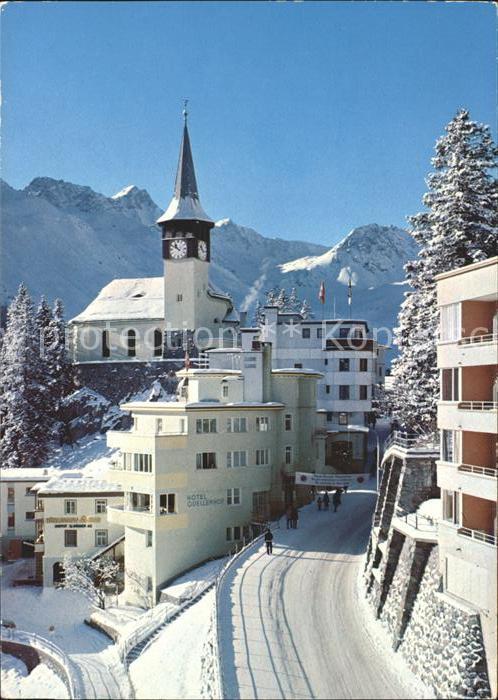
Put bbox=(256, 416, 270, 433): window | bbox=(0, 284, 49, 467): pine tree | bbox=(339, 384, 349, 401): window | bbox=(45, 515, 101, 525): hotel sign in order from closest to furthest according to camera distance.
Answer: bbox=(256, 416, 270, 433): window
bbox=(45, 515, 101, 525): hotel sign
bbox=(339, 384, 349, 401): window
bbox=(0, 284, 49, 467): pine tree

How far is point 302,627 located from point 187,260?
5806cm

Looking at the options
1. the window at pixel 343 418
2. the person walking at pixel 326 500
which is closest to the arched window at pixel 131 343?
the window at pixel 343 418

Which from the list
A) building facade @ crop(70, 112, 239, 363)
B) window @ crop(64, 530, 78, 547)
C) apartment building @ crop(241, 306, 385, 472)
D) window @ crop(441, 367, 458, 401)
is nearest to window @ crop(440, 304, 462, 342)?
window @ crop(441, 367, 458, 401)

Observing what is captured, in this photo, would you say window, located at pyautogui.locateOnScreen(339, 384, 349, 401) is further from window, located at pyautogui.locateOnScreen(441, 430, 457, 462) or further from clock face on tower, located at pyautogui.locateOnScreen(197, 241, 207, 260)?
window, located at pyautogui.locateOnScreen(441, 430, 457, 462)

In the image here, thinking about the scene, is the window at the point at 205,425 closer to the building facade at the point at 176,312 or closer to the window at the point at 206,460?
the window at the point at 206,460

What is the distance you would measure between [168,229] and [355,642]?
62.4m

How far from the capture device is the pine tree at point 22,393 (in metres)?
63.0

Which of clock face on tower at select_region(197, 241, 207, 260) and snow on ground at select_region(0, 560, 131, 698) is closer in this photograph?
snow on ground at select_region(0, 560, 131, 698)

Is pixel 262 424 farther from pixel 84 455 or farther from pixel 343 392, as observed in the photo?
pixel 84 455

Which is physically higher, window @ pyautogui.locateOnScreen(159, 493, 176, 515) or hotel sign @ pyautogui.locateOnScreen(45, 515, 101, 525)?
window @ pyautogui.locateOnScreen(159, 493, 176, 515)

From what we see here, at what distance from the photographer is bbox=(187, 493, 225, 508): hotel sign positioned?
3831 cm

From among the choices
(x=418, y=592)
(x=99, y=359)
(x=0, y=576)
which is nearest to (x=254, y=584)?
(x=418, y=592)

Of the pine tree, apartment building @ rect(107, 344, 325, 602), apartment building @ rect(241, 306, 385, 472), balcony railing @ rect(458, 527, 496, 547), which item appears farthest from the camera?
the pine tree

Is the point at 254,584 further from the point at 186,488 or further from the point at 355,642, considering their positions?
the point at 186,488
